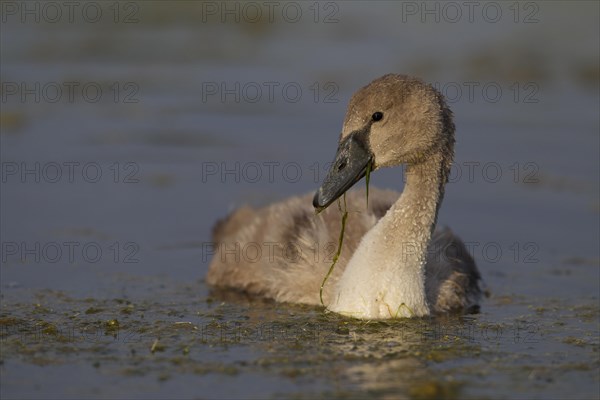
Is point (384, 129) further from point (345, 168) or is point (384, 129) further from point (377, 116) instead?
point (345, 168)

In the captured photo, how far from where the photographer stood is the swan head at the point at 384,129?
8727 millimetres

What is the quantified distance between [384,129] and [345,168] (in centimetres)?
42

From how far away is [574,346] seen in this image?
27.1 ft

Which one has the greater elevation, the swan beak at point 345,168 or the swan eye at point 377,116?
the swan eye at point 377,116

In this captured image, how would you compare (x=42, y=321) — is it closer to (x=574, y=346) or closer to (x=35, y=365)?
(x=35, y=365)

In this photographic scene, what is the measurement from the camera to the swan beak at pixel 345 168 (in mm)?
8695

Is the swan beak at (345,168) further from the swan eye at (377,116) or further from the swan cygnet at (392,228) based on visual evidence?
the swan eye at (377,116)

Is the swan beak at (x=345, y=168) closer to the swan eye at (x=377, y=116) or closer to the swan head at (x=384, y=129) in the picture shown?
the swan head at (x=384, y=129)

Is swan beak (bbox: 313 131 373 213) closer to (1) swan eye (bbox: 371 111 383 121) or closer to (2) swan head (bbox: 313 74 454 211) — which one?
(2) swan head (bbox: 313 74 454 211)

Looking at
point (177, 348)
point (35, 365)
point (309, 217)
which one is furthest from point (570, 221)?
point (35, 365)

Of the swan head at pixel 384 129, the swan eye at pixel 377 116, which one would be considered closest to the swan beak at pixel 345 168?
the swan head at pixel 384 129

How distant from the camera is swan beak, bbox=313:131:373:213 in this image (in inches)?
342

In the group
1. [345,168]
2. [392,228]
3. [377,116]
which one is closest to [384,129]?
[377,116]

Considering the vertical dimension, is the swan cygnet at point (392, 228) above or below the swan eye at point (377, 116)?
below
